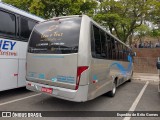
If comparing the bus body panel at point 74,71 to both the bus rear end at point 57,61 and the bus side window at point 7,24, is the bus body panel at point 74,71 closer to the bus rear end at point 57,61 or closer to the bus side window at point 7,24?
the bus rear end at point 57,61

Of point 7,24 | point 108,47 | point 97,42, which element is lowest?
point 108,47

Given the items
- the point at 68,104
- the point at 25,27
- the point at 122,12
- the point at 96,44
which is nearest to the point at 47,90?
the point at 68,104

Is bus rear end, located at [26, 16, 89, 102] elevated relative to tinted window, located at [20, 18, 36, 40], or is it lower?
lower

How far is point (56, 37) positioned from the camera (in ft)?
18.6

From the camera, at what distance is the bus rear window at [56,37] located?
212 inches

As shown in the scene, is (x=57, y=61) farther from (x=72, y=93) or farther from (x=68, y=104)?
(x=68, y=104)

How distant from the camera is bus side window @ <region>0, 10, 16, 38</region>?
263 inches

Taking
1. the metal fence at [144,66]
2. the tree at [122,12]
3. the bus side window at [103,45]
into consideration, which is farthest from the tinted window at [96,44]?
the tree at [122,12]

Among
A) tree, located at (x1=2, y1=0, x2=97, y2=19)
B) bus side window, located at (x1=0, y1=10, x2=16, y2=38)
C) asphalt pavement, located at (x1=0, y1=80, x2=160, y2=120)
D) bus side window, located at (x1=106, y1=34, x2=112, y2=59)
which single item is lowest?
asphalt pavement, located at (x1=0, y1=80, x2=160, y2=120)

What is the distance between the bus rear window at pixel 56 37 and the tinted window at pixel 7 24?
1.17m

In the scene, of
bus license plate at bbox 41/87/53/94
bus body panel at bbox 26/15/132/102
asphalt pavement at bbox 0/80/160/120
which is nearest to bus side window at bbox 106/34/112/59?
bus body panel at bbox 26/15/132/102

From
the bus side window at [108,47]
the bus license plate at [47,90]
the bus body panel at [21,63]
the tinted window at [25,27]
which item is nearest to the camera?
the bus license plate at [47,90]

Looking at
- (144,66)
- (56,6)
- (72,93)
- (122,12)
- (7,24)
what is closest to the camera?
(72,93)

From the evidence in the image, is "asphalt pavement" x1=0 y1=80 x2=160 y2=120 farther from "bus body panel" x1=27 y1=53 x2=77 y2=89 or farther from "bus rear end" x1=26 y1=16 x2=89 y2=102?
"bus body panel" x1=27 y1=53 x2=77 y2=89
